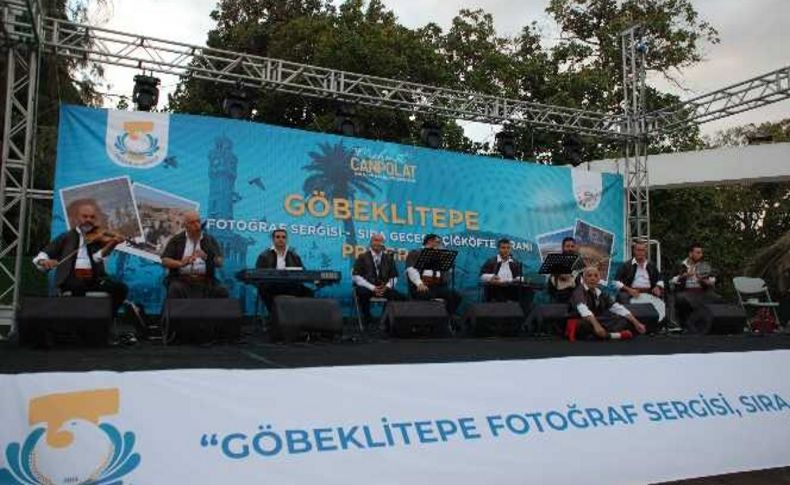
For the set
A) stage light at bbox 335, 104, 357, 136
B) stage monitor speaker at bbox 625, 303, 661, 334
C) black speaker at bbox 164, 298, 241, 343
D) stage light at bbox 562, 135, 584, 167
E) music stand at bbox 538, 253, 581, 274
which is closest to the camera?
black speaker at bbox 164, 298, 241, 343

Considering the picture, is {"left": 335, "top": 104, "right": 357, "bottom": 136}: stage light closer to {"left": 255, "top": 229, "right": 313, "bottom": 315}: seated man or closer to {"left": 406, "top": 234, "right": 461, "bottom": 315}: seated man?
{"left": 406, "top": 234, "right": 461, "bottom": 315}: seated man

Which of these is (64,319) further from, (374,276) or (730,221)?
(730,221)

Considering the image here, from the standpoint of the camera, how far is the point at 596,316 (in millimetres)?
6109

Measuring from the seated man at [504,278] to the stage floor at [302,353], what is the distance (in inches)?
68.8

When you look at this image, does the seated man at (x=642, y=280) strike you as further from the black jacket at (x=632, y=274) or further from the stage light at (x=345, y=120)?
the stage light at (x=345, y=120)

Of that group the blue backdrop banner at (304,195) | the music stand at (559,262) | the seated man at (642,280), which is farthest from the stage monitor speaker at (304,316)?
the seated man at (642,280)

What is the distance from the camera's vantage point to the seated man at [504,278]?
7.40 m

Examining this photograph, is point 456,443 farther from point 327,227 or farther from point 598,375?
point 327,227

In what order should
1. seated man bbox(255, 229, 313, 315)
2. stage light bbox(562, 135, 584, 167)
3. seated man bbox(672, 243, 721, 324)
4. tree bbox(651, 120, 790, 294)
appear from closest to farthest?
seated man bbox(255, 229, 313, 315), seated man bbox(672, 243, 721, 324), stage light bbox(562, 135, 584, 167), tree bbox(651, 120, 790, 294)

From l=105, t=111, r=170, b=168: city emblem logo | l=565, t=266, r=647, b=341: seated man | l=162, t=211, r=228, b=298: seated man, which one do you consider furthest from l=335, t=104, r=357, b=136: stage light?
l=565, t=266, r=647, b=341: seated man

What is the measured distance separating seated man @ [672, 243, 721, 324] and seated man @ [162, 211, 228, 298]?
5.42m

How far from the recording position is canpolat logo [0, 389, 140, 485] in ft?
6.57

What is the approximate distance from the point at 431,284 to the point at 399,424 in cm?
467

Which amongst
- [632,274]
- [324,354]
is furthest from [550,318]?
[324,354]
